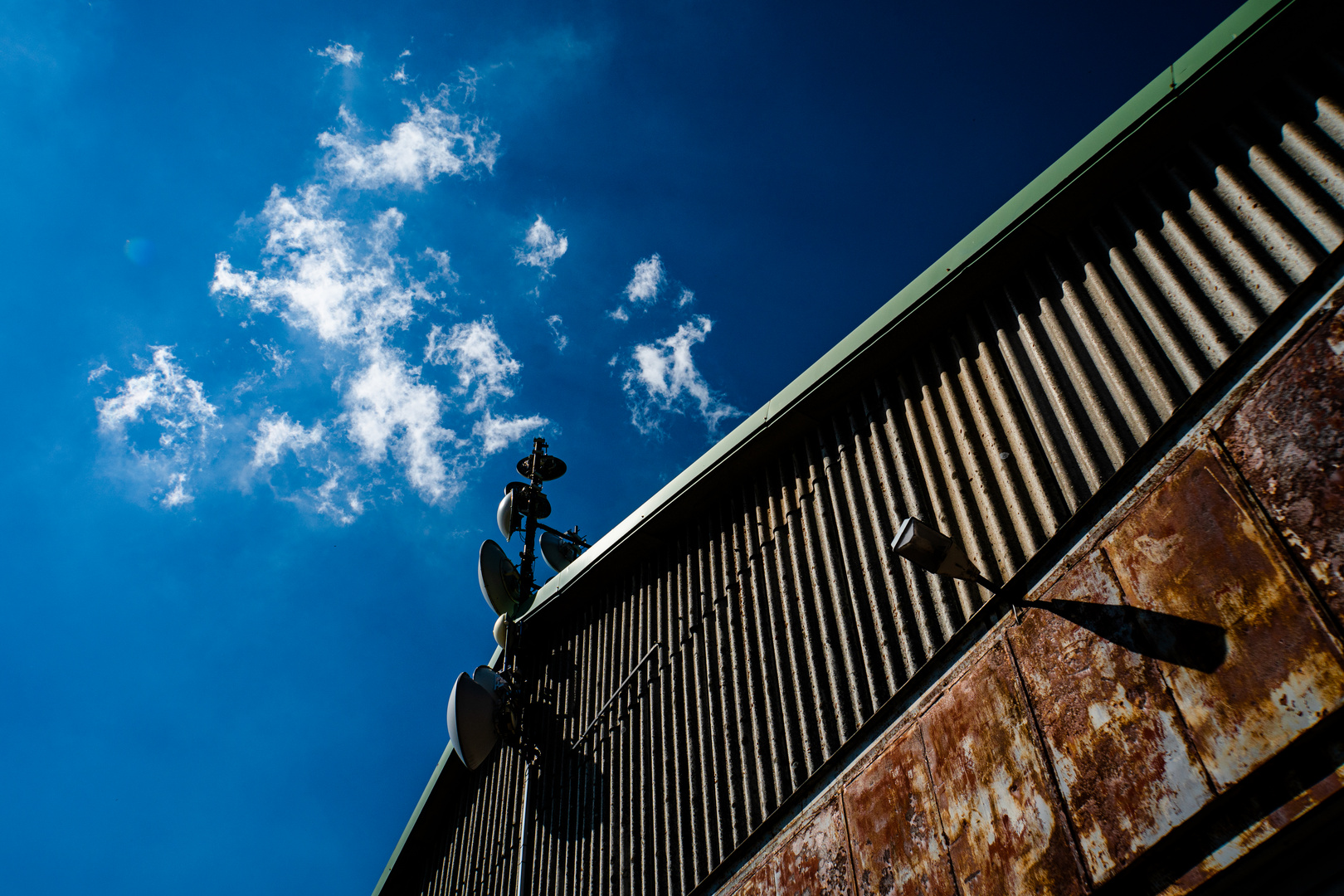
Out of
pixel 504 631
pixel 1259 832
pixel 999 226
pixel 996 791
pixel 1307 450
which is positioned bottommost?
pixel 1259 832

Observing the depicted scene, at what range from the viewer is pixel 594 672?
8.23 m

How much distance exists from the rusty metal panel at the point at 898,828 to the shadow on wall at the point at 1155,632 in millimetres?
1077

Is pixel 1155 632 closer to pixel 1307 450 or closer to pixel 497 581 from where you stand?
pixel 1307 450

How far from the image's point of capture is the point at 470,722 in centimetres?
836

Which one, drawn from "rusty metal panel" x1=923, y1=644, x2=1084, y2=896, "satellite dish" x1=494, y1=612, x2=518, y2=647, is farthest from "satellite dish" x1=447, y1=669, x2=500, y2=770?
"rusty metal panel" x1=923, y1=644, x2=1084, y2=896

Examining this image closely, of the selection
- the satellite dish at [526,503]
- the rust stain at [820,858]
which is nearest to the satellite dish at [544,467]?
the satellite dish at [526,503]

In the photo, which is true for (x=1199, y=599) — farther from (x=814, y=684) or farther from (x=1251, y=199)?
(x=814, y=684)

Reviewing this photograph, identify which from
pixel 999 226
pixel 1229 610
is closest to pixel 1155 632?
pixel 1229 610

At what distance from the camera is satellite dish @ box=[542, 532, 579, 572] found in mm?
10344

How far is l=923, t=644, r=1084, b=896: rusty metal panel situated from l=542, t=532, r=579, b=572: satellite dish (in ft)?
22.8

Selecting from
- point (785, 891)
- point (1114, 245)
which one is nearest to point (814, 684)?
point (785, 891)

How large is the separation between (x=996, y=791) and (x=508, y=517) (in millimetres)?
8060

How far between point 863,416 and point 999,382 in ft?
4.13

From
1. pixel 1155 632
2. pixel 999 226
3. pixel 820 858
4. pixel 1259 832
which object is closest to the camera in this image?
pixel 1259 832
